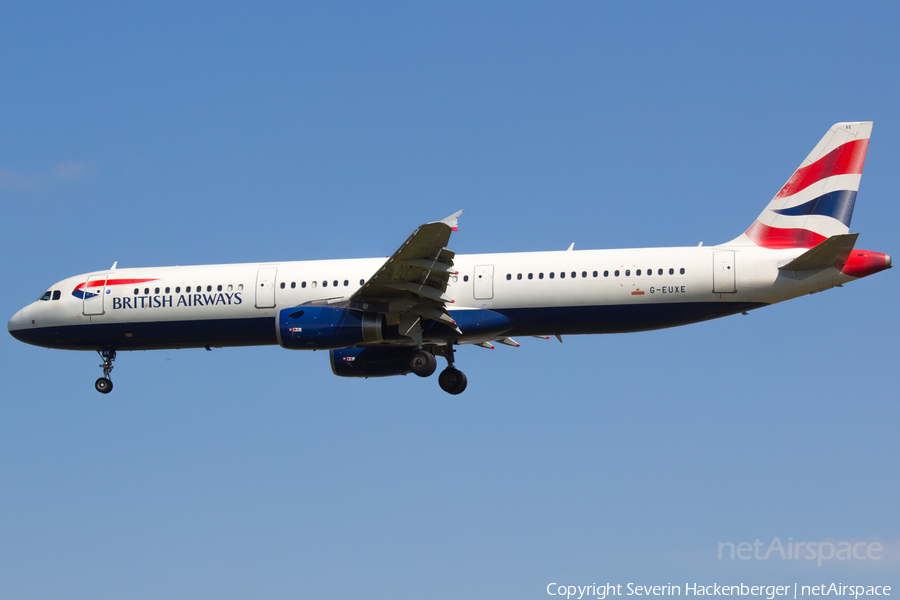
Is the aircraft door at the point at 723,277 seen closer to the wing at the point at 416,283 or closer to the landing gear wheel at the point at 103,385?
the wing at the point at 416,283

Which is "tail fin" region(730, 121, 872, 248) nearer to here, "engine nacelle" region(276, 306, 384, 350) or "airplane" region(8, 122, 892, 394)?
"airplane" region(8, 122, 892, 394)

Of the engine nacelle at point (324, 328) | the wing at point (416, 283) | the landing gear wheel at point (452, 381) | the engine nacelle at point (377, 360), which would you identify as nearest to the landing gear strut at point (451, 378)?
the landing gear wheel at point (452, 381)

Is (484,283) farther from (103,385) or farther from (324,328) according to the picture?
(103,385)

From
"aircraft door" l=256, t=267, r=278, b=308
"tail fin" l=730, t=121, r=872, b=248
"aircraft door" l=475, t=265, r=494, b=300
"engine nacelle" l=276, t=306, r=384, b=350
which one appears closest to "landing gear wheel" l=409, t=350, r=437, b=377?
"engine nacelle" l=276, t=306, r=384, b=350

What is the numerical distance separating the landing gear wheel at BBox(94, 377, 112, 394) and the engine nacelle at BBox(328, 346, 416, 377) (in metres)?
7.01

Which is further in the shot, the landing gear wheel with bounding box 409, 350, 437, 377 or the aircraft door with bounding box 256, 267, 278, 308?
the aircraft door with bounding box 256, 267, 278, 308

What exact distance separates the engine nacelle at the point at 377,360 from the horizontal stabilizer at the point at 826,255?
11328 mm

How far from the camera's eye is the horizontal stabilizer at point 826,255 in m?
26.5

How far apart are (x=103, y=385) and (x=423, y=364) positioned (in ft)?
33.5

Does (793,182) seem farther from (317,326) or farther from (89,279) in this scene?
(89,279)

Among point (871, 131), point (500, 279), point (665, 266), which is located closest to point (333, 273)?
point (500, 279)

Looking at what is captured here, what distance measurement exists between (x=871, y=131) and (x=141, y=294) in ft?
70.2

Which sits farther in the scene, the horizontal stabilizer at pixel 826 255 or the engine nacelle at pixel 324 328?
the engine nacelle at pixel 324 328

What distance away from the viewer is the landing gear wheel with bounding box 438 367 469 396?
31844 millimetres
